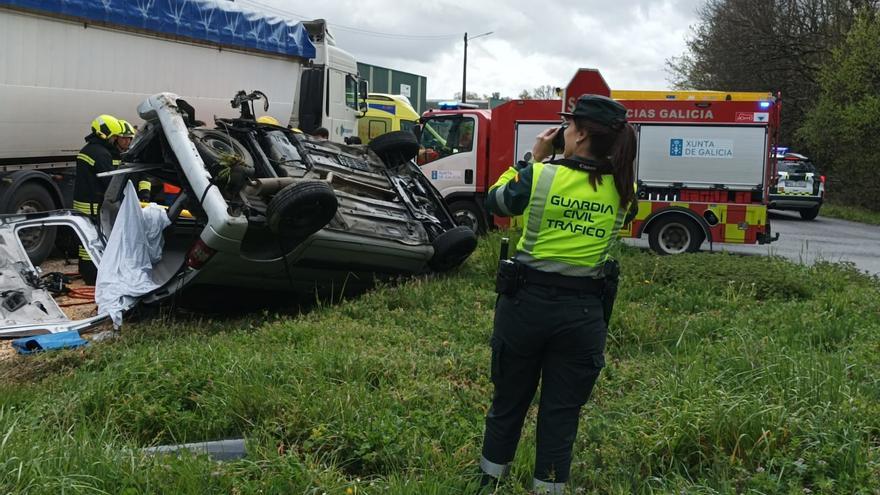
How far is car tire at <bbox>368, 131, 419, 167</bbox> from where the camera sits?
8469mm

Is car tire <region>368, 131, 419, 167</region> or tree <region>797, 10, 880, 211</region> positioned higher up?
tree <region>797, 10, 880, 211</region>

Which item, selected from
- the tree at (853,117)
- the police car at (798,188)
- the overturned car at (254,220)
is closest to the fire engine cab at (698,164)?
the overturned car at (254,220)

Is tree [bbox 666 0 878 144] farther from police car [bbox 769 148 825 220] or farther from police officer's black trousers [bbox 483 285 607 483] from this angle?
police officer's black trousers [bbox 483 285 607 483]

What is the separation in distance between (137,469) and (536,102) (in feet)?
32.4

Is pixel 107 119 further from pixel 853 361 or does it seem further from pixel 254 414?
pixel 853 361

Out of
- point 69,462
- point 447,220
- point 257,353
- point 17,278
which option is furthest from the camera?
point 447,220

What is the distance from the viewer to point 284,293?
7.16m

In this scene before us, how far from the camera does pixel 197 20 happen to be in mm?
11664

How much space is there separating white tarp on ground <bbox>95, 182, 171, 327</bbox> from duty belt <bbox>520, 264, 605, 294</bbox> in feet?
13.5

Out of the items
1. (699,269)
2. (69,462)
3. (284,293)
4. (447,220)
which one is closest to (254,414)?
(69,462)

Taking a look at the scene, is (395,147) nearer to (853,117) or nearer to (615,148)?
(615,148)

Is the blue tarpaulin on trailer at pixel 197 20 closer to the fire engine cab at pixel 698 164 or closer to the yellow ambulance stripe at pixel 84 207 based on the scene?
the yellow ambulance stripe at pixel 84 207

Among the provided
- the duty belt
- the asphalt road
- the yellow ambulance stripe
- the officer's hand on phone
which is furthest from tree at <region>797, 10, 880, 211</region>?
the duty belt

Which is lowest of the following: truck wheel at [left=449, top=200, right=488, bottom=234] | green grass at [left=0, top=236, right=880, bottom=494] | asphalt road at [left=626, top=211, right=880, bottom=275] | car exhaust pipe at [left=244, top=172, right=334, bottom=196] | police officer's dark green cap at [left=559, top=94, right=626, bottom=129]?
green grass at [left=0, top=236, right=880, bottom=494]
